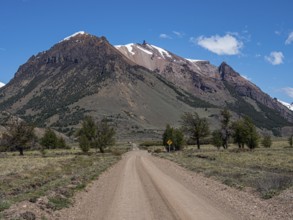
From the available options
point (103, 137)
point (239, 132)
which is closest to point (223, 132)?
point (239, 132)

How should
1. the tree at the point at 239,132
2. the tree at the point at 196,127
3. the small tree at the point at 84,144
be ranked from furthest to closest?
the tree at the point at 196,127, the tree at the point at 239,132, the small tree at the point at 84,144

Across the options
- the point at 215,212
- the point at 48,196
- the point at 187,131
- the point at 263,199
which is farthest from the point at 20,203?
the point at 187,131

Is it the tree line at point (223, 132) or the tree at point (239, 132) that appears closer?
the tree line at point (223, 132)

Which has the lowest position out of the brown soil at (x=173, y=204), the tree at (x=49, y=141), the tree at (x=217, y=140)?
the brown soil at (x=173, y=204)

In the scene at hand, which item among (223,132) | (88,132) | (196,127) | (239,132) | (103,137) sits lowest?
(239,132)

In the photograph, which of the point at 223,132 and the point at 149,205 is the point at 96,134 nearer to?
the point at 223,132

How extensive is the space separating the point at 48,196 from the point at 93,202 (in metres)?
2.27

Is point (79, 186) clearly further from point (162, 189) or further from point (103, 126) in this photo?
point (103, 126)

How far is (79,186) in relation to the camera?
86.2ft

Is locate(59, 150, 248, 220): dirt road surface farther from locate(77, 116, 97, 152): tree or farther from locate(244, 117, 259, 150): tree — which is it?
locate(244, 117, 259, 150): tree

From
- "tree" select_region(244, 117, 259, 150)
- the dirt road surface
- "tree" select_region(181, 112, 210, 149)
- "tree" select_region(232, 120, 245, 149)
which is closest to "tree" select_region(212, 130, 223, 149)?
"tree" select_region(181, 112, 210, 149)

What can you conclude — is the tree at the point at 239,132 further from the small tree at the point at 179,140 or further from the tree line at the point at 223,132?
the small tree at the point at 179,140

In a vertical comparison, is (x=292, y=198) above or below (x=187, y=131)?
below

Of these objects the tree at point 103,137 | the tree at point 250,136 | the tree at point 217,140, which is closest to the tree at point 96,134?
the tree at point 103,137
